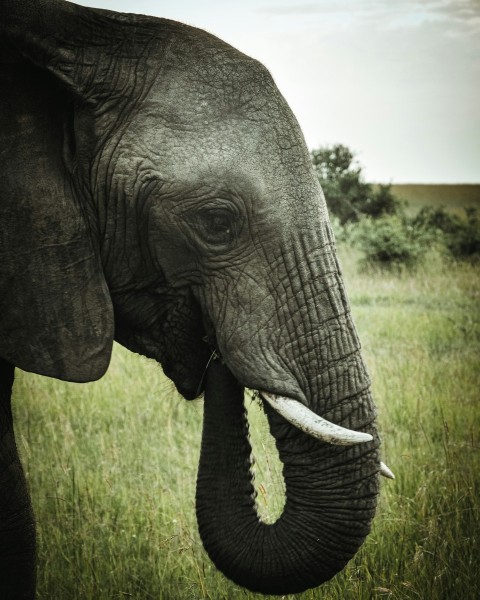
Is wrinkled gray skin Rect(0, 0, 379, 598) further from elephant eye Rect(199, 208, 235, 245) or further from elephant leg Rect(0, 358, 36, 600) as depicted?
elephant leg Rect(0, 358, 36, 600)

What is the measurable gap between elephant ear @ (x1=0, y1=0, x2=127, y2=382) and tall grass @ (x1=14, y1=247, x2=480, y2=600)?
2.23ft

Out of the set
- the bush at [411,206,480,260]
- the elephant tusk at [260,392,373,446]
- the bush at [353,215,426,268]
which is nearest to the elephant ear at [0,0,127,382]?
the elephant tusk at [260,392,373,446]

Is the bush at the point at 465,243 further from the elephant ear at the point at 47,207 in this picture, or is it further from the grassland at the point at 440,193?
the grassland at the point at 440,193

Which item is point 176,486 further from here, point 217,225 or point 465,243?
point 465,243

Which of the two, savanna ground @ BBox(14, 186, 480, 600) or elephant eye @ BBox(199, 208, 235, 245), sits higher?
elephant eye @ BBox(199, 208, 235, 245)

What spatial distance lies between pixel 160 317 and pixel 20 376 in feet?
13.7

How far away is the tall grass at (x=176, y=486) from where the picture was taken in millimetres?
3729

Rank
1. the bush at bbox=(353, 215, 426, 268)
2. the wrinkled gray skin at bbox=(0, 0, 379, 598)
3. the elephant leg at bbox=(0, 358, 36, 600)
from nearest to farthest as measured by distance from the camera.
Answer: the wrinkled gray skin at bbox=(0, 0, 379, 598) < the elephant leg at bbox=(0, 358, 36, 600) < the bush at bbox=(353, 215, 426, 268)

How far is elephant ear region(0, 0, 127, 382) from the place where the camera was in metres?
2.43

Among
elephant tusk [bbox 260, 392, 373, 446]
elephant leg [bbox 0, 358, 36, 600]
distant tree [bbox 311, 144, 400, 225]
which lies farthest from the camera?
distant tree [bbox 311, 144, 400, 225]

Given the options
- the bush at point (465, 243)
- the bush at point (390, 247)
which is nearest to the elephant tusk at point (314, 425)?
the bush at point (390, 247)

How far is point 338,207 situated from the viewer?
20047 millimetres

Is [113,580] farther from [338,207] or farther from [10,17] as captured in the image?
[338,207]

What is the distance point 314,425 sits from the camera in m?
2.33
